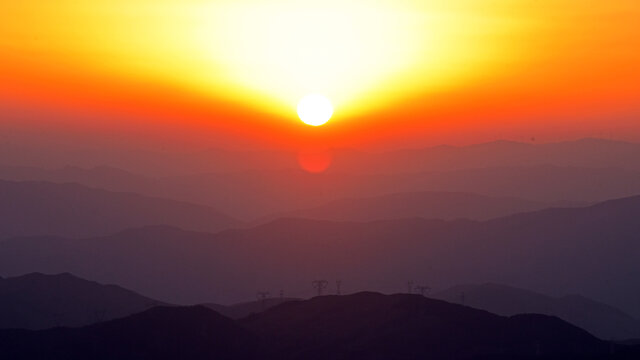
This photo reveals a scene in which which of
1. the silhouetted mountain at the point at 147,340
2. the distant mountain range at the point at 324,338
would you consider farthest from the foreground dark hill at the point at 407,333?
the silhouetted mountain at the point at 147,340

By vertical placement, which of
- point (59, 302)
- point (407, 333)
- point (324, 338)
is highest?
point (59, 302)

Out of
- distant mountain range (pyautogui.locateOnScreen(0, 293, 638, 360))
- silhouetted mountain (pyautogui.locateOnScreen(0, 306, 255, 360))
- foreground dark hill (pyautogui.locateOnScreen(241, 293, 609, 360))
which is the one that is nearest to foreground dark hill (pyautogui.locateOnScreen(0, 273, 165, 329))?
foreground dark hill (pyautogui.locateOnScreen(241, 293, 609, 360))

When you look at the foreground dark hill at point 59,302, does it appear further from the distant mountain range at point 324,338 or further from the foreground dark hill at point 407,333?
the distant mountain range at point 324,338

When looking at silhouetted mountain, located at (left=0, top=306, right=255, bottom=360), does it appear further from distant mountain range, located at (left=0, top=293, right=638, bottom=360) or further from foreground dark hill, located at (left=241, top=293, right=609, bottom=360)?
foreground dark hill, located at (left=241, top=293, right=609, bottom=360)

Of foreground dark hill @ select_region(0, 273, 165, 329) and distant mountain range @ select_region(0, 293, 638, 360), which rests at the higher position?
foreground dark hill @ select_region(0, 273, 165, 329)

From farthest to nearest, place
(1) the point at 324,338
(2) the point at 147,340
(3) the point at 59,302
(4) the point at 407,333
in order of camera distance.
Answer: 1. (3) the point at 59,302
2. (1) the point at 324,338
3. (4) the point at 407,333
4. (2) the point at 147,340

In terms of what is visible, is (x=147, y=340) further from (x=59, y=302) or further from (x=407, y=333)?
(x=59, y=302)

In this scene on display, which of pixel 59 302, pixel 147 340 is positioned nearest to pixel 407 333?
pixel 147 340

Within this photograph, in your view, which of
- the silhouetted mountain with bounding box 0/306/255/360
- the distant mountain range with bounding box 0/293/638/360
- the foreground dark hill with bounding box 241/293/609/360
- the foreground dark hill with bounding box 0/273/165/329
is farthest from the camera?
the foreground dark hill with bounding box 0/273/165/329
